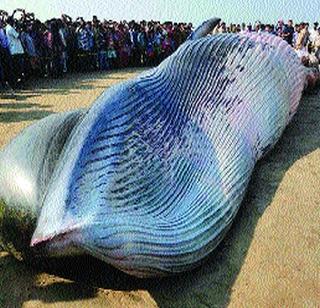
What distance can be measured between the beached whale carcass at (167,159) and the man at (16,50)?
6.94 metres

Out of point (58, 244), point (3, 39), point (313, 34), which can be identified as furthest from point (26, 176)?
point (313, 34)

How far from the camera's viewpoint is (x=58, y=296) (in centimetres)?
441

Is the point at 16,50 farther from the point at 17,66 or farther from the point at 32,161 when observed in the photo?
the point at 32,161

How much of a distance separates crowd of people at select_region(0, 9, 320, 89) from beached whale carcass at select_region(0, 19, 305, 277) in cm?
737

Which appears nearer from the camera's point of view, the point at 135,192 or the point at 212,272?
the point at 135,192

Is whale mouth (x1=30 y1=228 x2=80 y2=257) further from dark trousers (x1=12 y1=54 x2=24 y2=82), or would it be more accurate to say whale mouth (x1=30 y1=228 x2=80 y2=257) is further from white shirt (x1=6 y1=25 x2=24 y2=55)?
dark trousers (x1=12 y1=54 x2=24 y2=82)

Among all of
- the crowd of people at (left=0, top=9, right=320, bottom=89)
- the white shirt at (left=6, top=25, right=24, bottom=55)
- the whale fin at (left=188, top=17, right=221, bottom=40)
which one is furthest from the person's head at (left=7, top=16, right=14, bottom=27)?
the whale fin at (left=188, top=17, right=221, bottom=40)

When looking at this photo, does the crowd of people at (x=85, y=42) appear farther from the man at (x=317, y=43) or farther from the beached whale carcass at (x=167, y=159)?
the beached whale carcass at (x=167, y=159)

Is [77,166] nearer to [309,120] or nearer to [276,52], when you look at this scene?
[276,52]

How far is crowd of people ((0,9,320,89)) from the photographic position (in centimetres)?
1323

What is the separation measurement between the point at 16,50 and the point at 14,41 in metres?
0.23

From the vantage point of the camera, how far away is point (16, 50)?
12969 millimetres

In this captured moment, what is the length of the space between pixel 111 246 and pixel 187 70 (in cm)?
349

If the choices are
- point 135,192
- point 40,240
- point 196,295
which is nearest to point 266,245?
point 196,295
